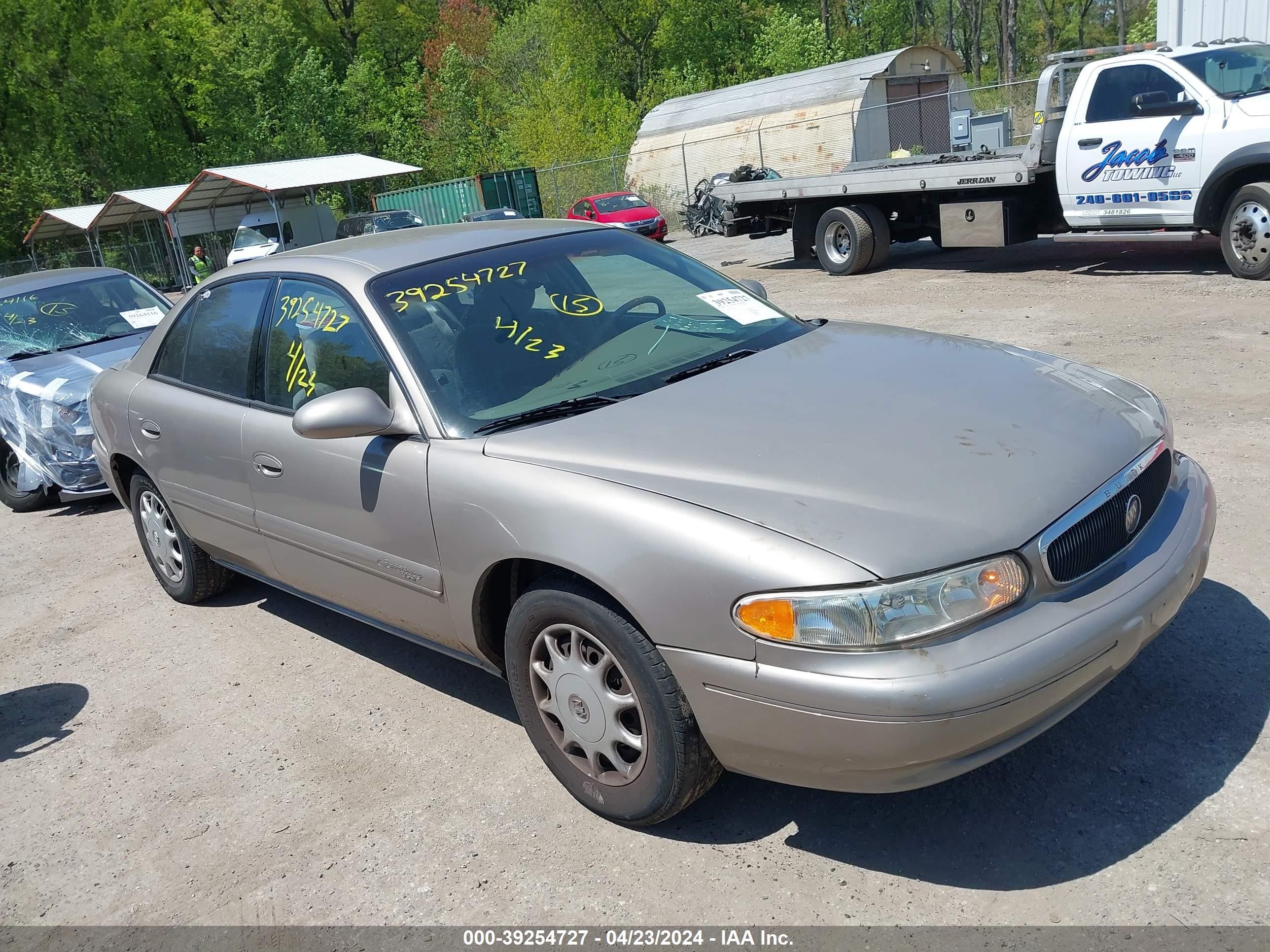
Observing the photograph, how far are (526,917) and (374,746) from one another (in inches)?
47.2

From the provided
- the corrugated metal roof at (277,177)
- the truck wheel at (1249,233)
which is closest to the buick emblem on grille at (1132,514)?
the truck wheel at (1249,233)

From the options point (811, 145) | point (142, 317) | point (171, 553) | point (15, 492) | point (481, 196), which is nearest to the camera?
point (171, 553)

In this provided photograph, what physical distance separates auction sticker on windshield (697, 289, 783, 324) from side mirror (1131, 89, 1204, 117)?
796cm

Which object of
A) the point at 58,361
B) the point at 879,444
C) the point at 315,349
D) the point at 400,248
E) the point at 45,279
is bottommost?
the point at 58,361

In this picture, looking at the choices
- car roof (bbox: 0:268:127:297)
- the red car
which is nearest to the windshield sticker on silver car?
car roof (bbox: 0:268:127:297)

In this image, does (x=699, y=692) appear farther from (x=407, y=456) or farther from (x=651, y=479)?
(x=407, y=456)

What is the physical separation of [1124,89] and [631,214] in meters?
16.1

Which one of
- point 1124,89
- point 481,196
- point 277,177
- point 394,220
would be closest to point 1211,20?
point 1124,89

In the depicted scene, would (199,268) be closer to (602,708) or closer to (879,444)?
(602,708)

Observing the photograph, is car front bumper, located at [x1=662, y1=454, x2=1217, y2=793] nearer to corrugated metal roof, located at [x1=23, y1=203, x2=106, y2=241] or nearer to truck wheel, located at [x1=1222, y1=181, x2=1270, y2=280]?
truck wheel, located at [x1=1222, y1=181, x2=1270, y2=280]

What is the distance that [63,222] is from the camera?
38.2m

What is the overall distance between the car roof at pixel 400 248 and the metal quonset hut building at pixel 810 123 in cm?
2663

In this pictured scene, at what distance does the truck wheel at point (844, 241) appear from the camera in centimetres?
1401

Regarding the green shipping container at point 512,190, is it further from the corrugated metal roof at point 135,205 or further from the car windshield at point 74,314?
the car windshield at point 74,314
